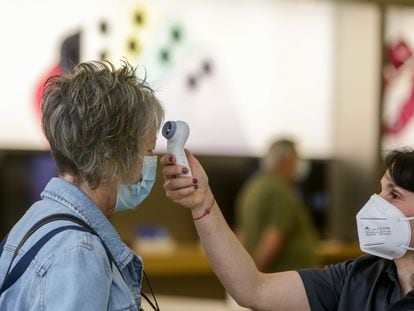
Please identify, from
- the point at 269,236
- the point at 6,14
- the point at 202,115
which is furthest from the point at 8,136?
the point at 269,236

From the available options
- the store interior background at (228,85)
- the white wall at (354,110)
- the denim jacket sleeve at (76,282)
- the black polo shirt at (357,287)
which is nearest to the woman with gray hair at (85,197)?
the denim jacket sleeve at (76,282)

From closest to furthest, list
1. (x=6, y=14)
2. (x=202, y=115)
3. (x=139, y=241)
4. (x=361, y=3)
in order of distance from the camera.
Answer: (x=6, y=14) → (x=139, y=241) → (x=202, y=115) → (x=361, y=3)

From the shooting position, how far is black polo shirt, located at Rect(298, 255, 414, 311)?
221 centimetres

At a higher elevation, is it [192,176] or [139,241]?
[192,176]

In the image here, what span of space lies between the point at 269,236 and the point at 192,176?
3.05m

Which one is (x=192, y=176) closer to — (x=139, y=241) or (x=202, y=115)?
(x=139, y=241)

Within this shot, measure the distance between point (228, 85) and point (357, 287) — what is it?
16.6ft

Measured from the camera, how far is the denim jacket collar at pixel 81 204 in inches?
73.5

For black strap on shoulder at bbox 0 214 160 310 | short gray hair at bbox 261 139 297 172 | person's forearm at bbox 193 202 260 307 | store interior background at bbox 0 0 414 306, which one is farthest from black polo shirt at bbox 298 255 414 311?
store interior background at bbox 0 0 414 306

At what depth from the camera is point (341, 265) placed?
7.88 feet

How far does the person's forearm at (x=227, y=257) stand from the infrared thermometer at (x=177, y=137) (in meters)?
0.22

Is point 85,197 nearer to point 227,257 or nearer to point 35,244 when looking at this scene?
point 35,244

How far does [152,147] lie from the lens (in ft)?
6.61

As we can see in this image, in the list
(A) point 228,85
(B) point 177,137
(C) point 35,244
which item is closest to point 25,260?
(C) point 35,244
